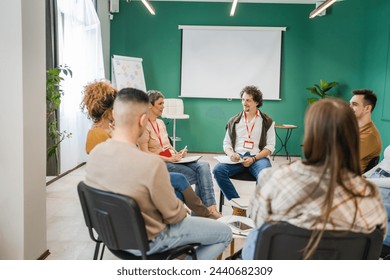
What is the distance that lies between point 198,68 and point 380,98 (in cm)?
336

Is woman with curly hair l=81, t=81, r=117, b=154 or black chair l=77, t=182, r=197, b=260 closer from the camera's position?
black chair l=77, t=182, r=197, b=260

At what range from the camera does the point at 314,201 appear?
4.07 ft

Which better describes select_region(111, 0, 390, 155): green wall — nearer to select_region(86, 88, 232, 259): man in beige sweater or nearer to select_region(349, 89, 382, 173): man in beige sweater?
select_region(349, 89, 382, 173): man in beige sweater

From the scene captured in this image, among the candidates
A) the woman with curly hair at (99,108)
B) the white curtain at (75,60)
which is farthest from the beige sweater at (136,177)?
the white curtain at (75,60)

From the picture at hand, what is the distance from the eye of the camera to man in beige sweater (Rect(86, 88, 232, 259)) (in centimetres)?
151

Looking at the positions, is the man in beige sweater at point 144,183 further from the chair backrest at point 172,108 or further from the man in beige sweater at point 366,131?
the chair backrest at point 172,108

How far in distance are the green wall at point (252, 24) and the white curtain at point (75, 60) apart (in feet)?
4.84

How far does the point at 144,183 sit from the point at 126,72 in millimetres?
5406

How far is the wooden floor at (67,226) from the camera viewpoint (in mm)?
2670

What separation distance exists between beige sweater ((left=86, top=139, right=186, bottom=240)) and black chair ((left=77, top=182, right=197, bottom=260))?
0.05 meters

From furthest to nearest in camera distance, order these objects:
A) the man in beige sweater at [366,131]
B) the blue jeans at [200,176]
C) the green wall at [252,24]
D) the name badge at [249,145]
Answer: the green wall at [252,24] < the name badge at [249,145] < the blue jeans at [200,176] < the man in beige sweater at [366,131]

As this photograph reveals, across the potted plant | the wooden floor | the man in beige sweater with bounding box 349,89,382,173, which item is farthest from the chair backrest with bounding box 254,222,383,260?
the potted plant
